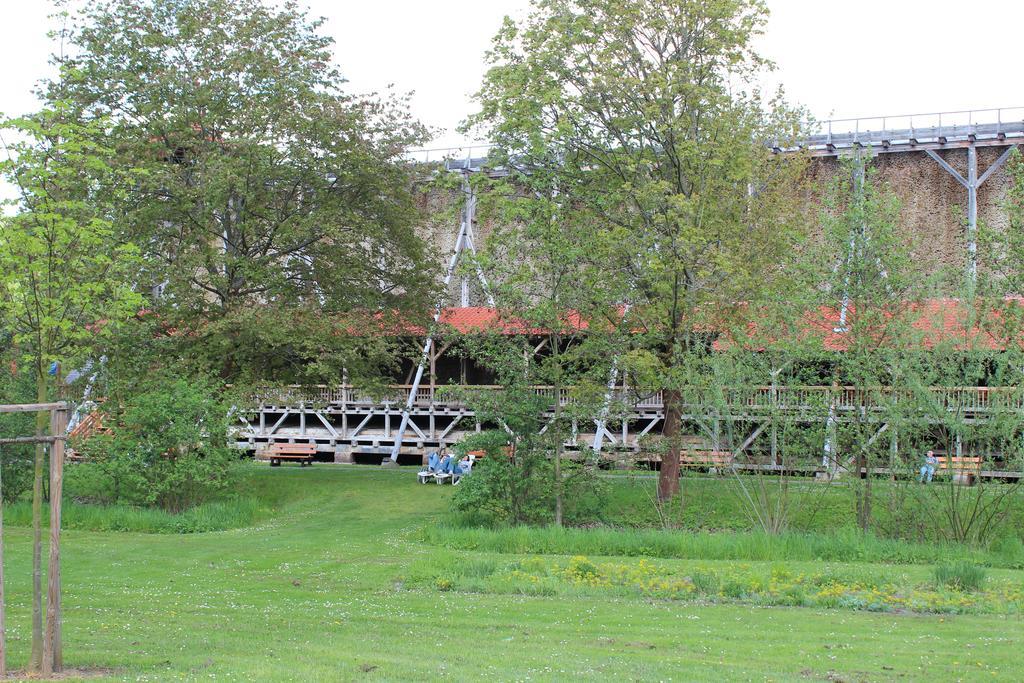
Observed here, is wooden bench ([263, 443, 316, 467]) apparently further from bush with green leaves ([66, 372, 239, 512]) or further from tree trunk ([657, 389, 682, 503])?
tree trunk ([657, 389, 682, 503])

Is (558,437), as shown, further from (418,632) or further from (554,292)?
(418,632)

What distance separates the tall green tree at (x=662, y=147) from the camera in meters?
20.0

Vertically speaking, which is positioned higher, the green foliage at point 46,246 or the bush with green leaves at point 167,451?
the green foliage at point 46,246

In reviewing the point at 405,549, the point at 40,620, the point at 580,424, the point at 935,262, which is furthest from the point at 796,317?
the point at 40,620

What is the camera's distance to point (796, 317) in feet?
60.5

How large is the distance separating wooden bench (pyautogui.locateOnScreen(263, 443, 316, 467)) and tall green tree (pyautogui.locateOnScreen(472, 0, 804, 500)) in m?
14.0

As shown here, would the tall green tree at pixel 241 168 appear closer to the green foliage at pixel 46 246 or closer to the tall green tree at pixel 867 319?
the tall green tree at pixel 867 319

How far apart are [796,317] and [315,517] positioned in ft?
34.2

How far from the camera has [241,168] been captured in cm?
2303

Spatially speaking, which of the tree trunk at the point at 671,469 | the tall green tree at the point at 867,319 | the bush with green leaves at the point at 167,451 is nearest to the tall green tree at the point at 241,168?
the bush with green leaves at the point at 167,451

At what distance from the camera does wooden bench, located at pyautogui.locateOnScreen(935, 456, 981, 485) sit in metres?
17.5

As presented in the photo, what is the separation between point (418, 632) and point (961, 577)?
21.5ft

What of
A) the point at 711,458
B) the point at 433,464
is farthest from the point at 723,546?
the point at 433,464

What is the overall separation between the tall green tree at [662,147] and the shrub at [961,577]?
7.38 meters
